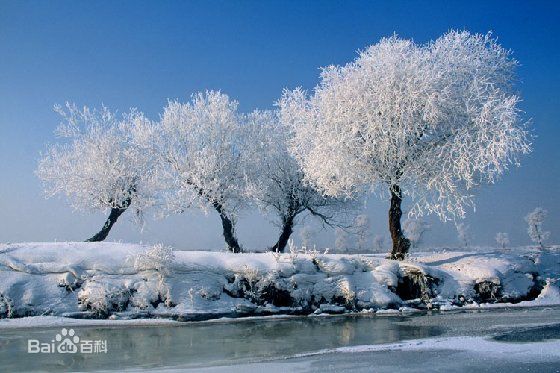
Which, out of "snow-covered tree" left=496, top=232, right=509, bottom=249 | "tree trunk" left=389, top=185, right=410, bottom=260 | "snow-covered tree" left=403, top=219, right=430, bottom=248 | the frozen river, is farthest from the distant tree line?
"snow-covered tree" left=496, top=232, right=509, bottom=249

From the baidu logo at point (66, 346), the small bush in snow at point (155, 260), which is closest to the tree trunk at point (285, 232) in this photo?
the small bush in snow at point (155, 260)

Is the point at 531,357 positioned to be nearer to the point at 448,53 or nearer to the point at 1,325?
the point at 1,325

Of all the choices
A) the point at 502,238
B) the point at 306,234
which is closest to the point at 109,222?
the point at 306,234

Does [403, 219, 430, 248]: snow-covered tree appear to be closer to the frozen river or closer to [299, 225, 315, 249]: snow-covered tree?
[299, 225, 315, 249]: snow-covered tree

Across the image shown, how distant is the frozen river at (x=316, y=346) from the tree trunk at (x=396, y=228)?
30.2ft

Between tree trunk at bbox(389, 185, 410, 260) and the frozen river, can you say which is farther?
tree trunk at bbox(389, 185, 410, 260)

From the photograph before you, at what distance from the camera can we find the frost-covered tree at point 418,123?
26.3m

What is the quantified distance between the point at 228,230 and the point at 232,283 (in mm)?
14216

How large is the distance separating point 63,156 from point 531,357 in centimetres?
3463

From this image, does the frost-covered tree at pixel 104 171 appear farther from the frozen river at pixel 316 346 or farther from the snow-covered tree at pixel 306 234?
the snow-covered tree at pixel 306 234

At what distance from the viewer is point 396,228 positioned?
96.3 ft

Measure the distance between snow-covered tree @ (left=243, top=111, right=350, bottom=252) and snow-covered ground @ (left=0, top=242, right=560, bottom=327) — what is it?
13141 mm

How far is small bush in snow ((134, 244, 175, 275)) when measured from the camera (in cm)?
2161

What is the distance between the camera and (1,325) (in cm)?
1783
